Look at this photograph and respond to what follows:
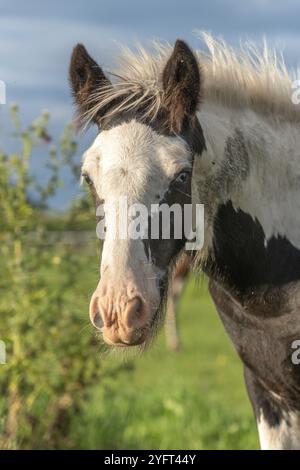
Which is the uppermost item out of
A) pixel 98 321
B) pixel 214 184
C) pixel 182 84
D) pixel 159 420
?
pixel 182 84

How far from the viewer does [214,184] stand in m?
4.02

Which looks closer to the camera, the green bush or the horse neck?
the horse neck

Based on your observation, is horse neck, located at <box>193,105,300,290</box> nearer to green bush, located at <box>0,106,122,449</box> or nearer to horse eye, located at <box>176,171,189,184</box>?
horse eye, located at <box>176,171,189,184</box>

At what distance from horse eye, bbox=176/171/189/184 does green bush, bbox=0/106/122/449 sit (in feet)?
9.86

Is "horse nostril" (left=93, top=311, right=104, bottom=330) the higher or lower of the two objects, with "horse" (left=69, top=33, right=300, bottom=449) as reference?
lower

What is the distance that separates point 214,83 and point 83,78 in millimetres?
603

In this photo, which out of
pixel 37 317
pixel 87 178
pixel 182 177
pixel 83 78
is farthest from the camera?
pixel 37 317

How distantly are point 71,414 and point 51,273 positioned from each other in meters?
1.08

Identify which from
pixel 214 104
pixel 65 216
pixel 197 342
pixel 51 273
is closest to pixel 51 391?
pixel 51 273

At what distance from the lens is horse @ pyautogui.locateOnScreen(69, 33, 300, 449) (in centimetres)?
362

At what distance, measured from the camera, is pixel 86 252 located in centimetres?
720

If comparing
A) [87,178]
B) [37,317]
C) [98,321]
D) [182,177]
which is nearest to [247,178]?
[182,177]

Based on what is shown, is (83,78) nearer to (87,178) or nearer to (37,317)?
(87,178)

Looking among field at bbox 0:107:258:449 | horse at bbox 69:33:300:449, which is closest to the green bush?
field at bbox 0:107:258:449
